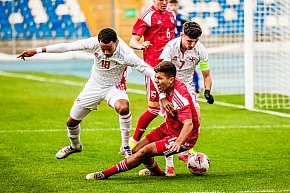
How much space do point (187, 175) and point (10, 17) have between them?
19830 millimetres

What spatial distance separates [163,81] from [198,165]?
1.28 metres

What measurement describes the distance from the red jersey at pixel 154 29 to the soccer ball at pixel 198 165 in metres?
2.31

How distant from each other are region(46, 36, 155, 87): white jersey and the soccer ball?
1.13 metres

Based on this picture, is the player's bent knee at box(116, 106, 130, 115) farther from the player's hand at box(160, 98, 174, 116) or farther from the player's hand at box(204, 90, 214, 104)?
the player's hand at box(160, 98, 174, 116)

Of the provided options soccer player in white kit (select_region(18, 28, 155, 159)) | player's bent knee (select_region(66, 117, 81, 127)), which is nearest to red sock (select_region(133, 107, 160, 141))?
soccer player in white kit (select_region(18, 28, 155, 159))

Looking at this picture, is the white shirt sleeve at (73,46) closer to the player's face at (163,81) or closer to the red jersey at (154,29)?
the player's face at (163,81)

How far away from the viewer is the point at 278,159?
10.9 meters

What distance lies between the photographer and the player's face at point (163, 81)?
902 cm

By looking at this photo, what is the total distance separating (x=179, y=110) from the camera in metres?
8.99

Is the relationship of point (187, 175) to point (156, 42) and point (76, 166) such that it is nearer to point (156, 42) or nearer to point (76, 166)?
point (76, 166)

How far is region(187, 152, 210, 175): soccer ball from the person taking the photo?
9.72 metres

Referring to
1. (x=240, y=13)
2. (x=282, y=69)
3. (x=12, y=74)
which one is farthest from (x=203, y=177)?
(x=12, y=74)

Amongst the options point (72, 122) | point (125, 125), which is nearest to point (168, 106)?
point (125, 125)

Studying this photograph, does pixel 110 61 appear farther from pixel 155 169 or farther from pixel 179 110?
pixel 179 110
